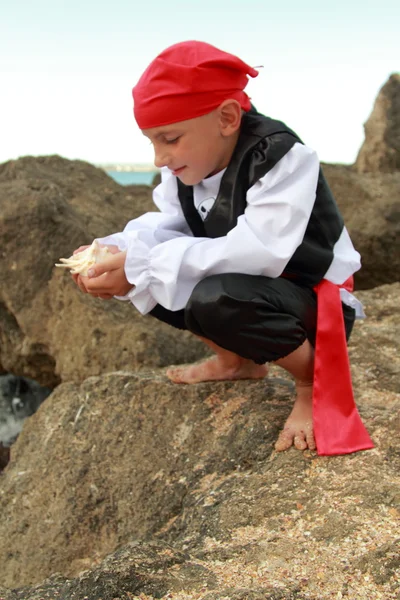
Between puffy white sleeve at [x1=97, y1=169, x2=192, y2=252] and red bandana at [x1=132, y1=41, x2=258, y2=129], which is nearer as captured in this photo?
red bandana at [x1=132, y1=41, x2=258, y2=129]

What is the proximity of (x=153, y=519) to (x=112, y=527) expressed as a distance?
17 cm

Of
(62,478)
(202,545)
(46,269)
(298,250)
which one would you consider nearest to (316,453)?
(202,545)

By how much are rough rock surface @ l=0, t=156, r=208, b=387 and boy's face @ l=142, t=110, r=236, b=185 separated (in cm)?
134

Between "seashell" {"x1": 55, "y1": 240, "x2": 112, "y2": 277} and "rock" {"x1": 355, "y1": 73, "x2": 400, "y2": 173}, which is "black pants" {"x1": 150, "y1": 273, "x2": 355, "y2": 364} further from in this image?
"rock" {"x1": 355, "y1": 73, "x2": 400, "y2": 173}

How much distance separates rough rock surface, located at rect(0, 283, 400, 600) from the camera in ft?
4.96

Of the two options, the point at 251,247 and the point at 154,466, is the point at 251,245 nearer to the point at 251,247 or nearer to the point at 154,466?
the point at 251,247

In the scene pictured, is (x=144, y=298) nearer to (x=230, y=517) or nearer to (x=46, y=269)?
(x=230, y=517)

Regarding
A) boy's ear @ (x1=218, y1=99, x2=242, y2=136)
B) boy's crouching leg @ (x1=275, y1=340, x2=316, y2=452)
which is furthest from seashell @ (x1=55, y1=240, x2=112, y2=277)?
boy's crouching leg @ (x1=275, y1=340, x2=316, y2=452)

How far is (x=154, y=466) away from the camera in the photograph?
7.38 ft

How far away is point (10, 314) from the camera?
12.3 feet

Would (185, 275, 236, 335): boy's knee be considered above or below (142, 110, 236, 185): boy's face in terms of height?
below

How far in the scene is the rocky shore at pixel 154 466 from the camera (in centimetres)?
154

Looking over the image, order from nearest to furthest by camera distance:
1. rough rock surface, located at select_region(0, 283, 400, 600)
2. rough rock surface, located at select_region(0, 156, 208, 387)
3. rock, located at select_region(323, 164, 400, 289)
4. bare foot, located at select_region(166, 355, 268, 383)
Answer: rough rock surface, located at select_region(0, 283, 400, 600) < bare foot, located at select_region(166, 355, 268, 383) < rough rock surface, located at select_region(0, 156, 208, 387) < rock, located at select_region(323, 164, 400, 289)

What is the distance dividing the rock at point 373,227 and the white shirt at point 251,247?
2562 millimetres
